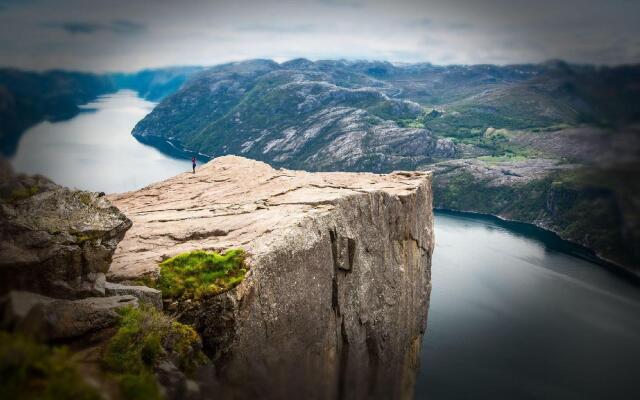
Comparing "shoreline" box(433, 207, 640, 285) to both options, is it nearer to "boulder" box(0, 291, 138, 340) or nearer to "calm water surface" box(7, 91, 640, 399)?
"calm water surface" box(7, 91, 640, 399)

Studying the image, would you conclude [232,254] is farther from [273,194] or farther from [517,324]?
[517,324]

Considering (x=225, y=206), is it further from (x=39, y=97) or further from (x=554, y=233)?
(x=554, y=233)

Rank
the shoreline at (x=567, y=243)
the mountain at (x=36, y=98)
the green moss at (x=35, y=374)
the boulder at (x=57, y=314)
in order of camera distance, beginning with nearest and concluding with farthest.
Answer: the mountain at (x=36, y=98)
the green moss at (x=35, y=374)
the boulder at (x=57, y=314)
the shoreline at (x=567, y=243)

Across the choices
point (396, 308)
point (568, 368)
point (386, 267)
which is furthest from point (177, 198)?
point (568, 368)

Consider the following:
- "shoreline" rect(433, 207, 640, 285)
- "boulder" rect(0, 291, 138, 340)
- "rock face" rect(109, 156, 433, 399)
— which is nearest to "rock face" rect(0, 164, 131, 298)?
"boulder" rect(0, 291, 138, 340)

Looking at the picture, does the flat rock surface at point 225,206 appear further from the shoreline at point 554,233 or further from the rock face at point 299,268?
the shoreline at point 554,233

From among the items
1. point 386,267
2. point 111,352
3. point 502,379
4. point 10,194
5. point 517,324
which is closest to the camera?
point 111,352

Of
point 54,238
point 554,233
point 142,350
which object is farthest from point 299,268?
point 554,233

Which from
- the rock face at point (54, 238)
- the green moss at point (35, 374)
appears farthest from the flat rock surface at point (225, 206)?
the green moss at point (35, 374)
